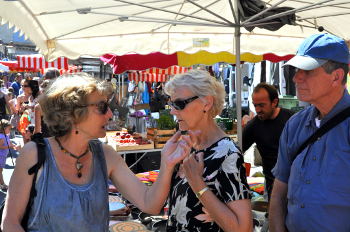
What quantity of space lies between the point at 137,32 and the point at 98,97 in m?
3.05

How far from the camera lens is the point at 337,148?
167 cm

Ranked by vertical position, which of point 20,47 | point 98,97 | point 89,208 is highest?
point 20,47

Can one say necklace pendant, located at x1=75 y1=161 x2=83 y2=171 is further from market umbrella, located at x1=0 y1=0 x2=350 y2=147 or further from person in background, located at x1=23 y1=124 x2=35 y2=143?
person in background, located at x1=23 y1=124 x2=35 y2=143

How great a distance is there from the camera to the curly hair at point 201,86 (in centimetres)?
200

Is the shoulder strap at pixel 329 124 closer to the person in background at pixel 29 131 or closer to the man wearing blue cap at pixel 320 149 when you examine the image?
the man wearing blue cap at pixel 320 149

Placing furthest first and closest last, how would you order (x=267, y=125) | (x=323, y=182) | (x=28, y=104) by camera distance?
(x=28, y=104), (x=267, y=125), (x=323, y=182)

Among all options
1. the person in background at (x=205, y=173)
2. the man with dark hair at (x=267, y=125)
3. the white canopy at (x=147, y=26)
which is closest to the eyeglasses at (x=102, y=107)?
the person in background at (x=205, y=173)

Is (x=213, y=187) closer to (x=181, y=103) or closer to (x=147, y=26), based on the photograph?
(x=181, y=103)

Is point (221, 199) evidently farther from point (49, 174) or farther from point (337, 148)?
point (49, 174)

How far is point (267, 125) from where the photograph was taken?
3.74m

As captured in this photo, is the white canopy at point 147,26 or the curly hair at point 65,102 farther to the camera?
the white canopy at point 147,26

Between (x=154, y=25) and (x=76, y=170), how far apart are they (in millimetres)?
3161

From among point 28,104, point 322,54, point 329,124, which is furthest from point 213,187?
point 28,104

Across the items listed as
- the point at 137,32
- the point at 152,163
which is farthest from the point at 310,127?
the point at 152,163
